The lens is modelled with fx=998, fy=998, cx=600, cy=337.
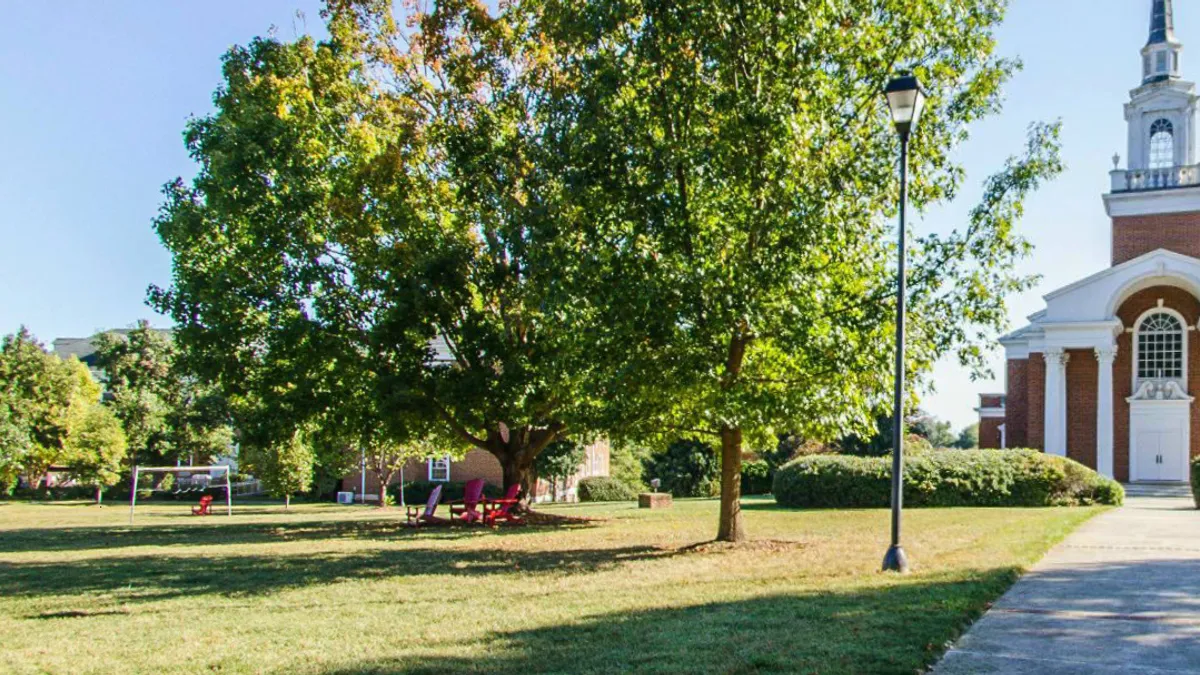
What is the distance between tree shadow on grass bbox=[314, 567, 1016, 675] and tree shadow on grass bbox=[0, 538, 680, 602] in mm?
4048

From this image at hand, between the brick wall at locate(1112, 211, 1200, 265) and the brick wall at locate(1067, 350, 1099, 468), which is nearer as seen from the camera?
the brick wall at locate(1067, 350, 1099, 468)

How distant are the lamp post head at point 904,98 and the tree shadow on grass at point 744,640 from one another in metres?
5.57

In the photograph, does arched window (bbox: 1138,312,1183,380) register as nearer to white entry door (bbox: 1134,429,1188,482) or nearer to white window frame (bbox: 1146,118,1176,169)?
white entry door (bbox: 1134,429,1188,482)

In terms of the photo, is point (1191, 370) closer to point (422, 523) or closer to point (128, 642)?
point (422, 523)

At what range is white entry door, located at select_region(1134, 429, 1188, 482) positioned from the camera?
126 ft

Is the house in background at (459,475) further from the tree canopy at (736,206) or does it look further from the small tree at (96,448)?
the tree canopy at (736,206)

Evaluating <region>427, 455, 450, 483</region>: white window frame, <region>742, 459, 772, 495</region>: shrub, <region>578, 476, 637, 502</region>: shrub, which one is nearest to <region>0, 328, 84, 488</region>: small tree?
<region>427, 455, 450, 483</region>: white window frame

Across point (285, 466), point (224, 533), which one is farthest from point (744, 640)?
point (285, 466)

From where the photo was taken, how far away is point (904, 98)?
1207 centimetres

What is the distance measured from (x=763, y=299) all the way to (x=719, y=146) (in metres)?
2.37

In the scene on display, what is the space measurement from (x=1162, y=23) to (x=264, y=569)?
140 feet

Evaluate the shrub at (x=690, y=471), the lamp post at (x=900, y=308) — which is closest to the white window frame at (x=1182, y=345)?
the shrub at (x=690, y=471)

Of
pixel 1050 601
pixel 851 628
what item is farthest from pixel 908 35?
pixel 851 628

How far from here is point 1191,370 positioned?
38625 millimetres
